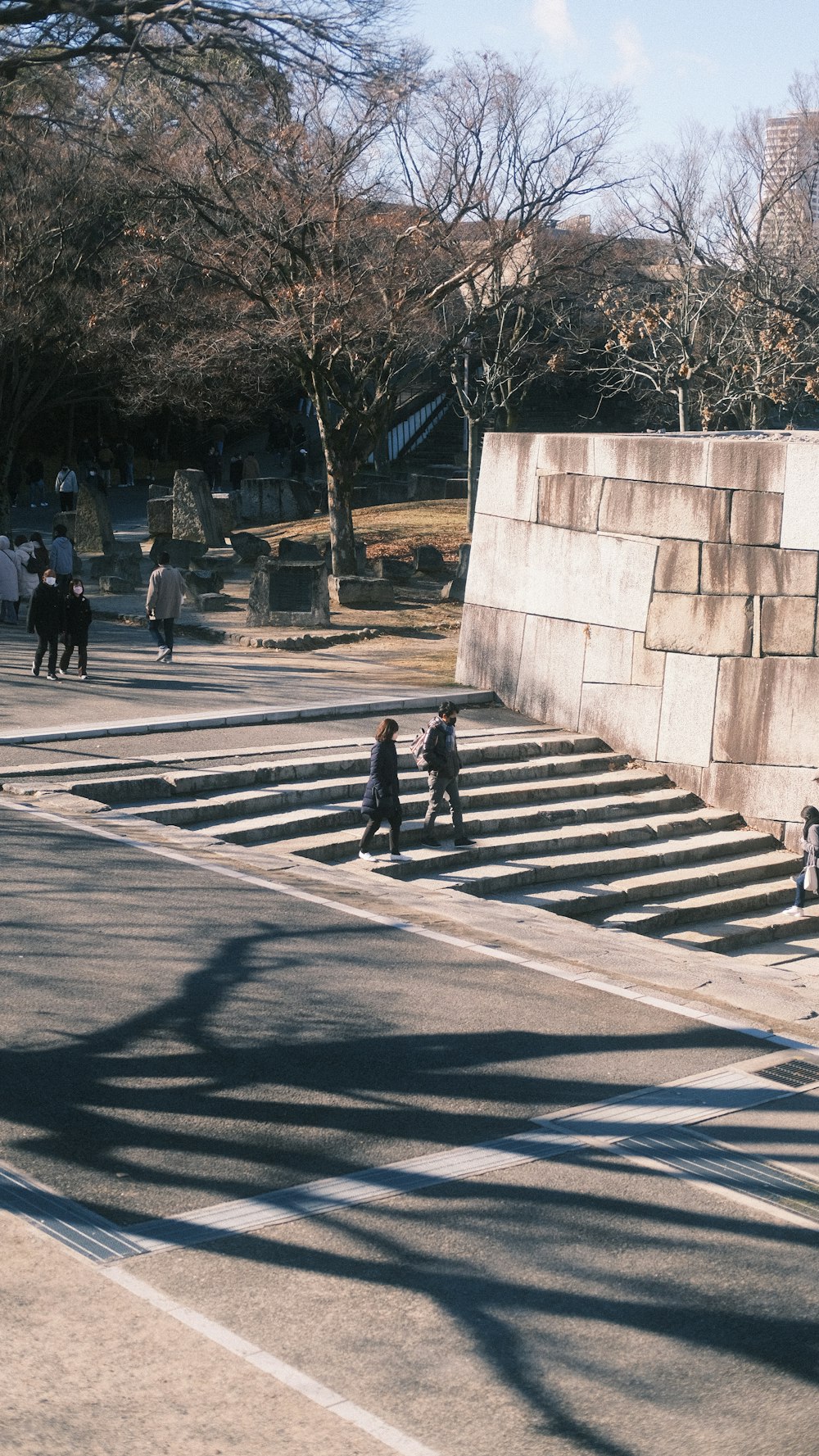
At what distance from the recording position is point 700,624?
16.9m

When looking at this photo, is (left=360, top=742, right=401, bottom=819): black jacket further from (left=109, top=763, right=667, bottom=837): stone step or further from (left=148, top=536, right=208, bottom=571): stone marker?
(left=148, top=536, right=208, bottom=571): stone marker

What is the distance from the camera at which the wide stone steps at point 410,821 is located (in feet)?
44.7

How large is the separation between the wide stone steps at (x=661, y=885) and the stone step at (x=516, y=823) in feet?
2.67

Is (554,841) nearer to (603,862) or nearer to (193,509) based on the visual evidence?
(603,862)

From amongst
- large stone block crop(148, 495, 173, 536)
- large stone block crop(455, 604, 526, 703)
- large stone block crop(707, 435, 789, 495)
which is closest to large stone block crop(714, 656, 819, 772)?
large stone block crop(707, 435, 789, 495)

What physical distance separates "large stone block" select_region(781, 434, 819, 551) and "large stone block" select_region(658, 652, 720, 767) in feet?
5.60

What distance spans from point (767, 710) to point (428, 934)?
7285 mm

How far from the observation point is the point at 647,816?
16453mm

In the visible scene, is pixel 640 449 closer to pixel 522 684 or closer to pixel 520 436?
pixel 520 436

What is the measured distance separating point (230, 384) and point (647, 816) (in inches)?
963

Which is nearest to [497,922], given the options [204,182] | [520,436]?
[520,436]

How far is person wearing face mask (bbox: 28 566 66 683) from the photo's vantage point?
18.5m

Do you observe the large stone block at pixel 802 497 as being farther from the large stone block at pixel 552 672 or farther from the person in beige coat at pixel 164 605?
the person in beige coat at pixel 164 605

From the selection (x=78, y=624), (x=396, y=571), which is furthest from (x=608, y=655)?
(x=396, y=571)
